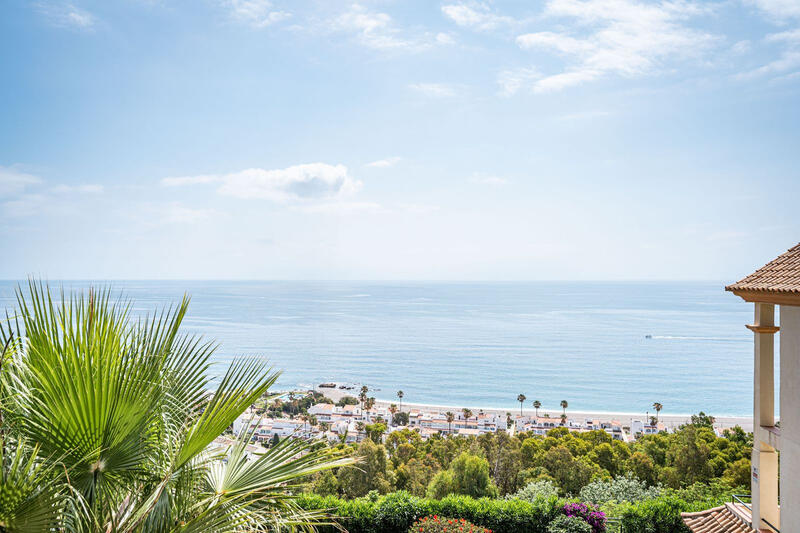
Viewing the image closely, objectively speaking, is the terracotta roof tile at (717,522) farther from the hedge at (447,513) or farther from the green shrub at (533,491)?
the green shrub at (533,491)

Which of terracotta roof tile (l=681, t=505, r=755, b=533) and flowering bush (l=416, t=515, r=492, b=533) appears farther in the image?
flowering bush (l=416, t=515, r=492, b=533)

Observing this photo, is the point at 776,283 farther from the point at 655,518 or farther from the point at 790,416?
the point at 655,518

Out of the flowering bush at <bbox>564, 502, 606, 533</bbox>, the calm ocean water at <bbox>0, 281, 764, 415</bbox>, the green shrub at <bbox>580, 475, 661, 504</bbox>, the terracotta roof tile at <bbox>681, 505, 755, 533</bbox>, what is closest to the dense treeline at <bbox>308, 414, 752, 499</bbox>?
the green shrub at <bbox>580, 475, 661, 504</bbox>

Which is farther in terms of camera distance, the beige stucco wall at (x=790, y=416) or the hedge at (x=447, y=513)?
the hedge at (x=447, y=513)

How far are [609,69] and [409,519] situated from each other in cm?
4466

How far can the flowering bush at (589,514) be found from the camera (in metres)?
9.47

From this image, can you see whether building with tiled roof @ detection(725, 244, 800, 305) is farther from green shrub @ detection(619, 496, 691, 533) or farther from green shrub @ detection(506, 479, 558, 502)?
green shrub @ detection(506, 479, 558, 502)

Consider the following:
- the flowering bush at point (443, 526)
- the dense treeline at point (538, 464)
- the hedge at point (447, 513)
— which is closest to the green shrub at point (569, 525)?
the hedge at point (447, 513)

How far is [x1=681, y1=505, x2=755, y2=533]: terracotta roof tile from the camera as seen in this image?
21.6 ft

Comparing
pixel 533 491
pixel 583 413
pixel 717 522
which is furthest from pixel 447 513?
pixel 583 413

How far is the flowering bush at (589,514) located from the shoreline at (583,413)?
119 feet

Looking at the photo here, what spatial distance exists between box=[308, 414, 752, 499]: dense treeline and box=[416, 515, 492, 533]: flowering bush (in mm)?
5911

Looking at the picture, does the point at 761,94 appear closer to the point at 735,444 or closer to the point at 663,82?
the point at 663,82

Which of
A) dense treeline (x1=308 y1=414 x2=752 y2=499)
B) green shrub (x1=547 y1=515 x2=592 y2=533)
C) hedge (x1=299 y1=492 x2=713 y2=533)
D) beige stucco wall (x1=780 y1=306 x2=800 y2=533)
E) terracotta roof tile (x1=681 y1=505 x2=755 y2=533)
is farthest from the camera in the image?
dense treeline (x1=308 y1=414 x2=752 y2=499)
